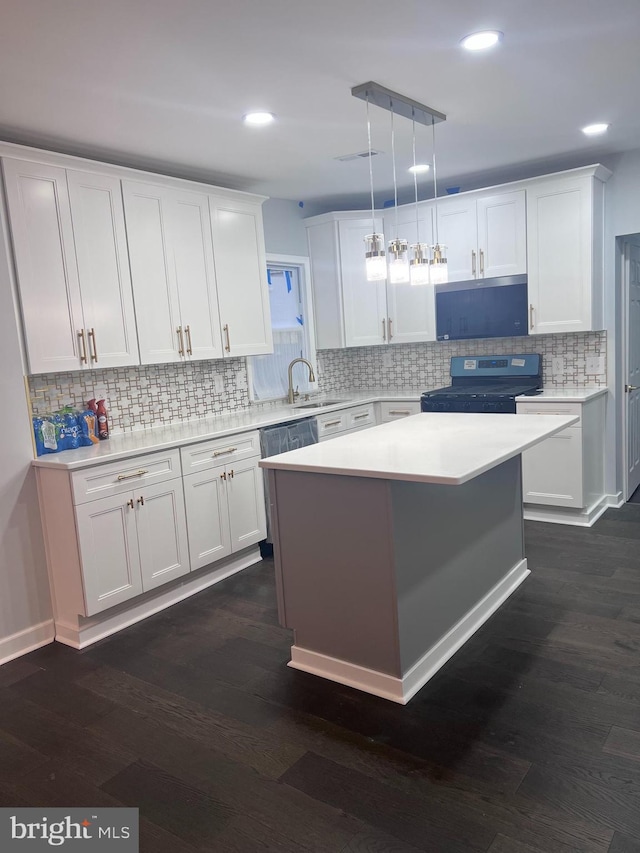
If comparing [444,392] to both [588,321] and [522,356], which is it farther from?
[588,321]

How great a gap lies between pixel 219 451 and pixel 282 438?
1.84ft

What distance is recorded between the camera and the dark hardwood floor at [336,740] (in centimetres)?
187

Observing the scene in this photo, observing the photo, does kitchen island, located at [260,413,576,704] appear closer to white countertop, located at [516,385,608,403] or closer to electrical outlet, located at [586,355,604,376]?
white countertop, located at [516,385,608,403]

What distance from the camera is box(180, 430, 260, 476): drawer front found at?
3605 millimetres

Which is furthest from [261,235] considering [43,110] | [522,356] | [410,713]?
[410,713]

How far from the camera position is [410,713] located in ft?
7.91

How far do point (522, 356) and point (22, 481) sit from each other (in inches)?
145

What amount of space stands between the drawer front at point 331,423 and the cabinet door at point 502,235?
1509mm

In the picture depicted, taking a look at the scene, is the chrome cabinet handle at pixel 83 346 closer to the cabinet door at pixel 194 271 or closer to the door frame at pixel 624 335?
the cabinet door at pixel 194 271

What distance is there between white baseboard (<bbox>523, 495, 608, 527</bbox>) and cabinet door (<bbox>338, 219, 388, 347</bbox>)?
185cm

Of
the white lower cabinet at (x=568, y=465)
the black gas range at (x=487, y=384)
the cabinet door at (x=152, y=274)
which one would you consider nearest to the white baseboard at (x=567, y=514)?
the white lower cabinet at (x=568, y=465)

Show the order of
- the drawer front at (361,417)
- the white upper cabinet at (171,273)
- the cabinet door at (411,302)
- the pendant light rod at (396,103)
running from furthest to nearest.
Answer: the cabinet door at (411,302), the drawer front at (361,417), the white upper cabinet at (171,273), the pendant light rod at (396,103)

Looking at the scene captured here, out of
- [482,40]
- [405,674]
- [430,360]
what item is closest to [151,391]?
[405,674]

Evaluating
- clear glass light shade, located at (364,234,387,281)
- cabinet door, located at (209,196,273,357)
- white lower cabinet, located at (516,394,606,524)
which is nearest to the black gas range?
white lower cabinet, located at (516,394,606,524)
